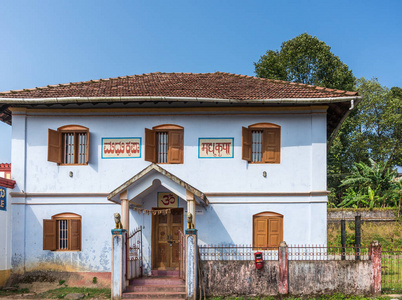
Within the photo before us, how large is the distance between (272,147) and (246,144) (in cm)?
93

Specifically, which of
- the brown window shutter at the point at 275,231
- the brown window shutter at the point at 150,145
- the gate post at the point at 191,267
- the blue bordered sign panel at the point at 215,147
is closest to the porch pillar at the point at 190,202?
the gate post at the point at 191,267

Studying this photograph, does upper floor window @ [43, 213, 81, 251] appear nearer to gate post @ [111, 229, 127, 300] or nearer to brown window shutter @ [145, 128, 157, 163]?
gate post @ [111, 229, 127, 300]

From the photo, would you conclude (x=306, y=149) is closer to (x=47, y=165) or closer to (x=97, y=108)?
(x=97, y=108)

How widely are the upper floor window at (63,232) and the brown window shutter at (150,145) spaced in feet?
10.4

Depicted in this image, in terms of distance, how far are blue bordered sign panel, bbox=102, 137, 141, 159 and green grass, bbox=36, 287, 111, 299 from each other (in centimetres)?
440

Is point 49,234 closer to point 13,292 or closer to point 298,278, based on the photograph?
point 13,292

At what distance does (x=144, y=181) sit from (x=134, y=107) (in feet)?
10.5

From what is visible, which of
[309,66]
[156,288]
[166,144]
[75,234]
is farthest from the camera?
[309,66]

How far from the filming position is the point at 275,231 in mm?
14695

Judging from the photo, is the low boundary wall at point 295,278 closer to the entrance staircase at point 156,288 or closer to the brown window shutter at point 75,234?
the entrance staircase at point 156,288

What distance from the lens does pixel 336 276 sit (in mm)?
12625

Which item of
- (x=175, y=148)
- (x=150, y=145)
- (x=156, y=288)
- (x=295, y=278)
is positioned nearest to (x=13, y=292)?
(x=156, y=288)

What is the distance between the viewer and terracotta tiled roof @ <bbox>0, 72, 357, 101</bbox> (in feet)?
48.7

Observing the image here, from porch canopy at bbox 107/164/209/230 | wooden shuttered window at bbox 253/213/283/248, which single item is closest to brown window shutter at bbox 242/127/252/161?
wooden shuttered window at bbox 253/213/283/248
